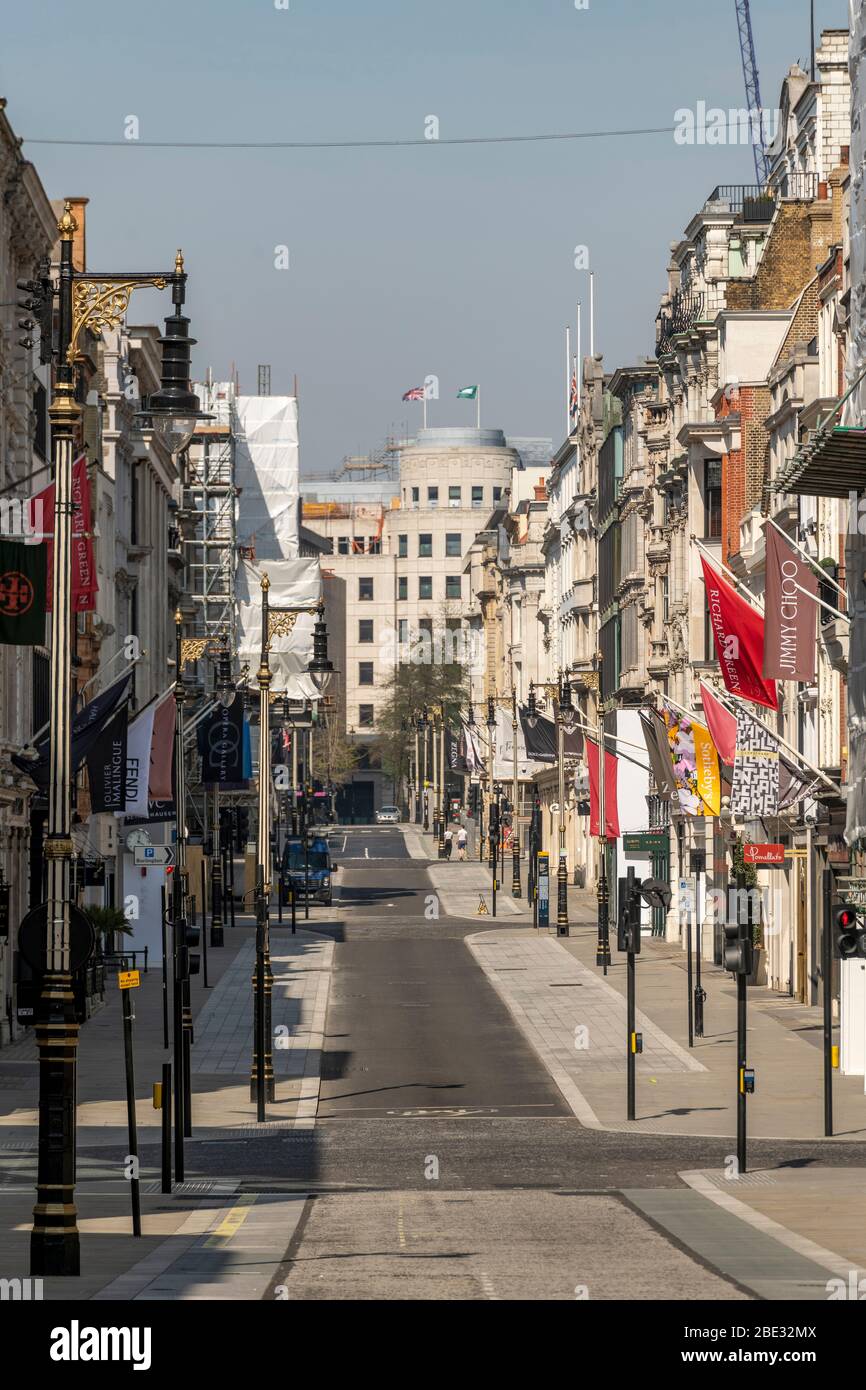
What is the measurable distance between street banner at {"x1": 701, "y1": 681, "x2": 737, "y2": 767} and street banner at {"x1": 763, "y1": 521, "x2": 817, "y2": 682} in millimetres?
8228

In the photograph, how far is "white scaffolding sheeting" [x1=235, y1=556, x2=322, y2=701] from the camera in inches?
5202

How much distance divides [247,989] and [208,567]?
70965 millimetres

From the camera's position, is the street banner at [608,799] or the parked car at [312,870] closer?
the street banner at [608,799]

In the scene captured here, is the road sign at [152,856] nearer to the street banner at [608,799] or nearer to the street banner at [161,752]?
the street banner at [161,752]

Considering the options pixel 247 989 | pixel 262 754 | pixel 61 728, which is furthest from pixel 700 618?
pixel 61 728

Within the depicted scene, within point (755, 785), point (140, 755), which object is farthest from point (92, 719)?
point (755, 785)

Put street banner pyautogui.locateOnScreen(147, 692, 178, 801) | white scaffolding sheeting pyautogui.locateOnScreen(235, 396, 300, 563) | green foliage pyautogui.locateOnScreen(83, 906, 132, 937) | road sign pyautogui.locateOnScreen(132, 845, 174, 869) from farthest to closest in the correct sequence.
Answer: white scaffolding sheeting pyautogui.locateOnScreen(235, 396, 300, 563), road sign pyautogui.locateOnScreen(132, 845, 174, 869), green foliage pyautogui.locateOnScreen(83, 906, 132, 937), street banner pyautogui.locateOnScreen(147, 692, 178, 801)

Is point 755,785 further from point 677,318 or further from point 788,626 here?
point 677,318

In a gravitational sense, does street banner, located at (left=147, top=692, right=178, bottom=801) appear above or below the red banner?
below

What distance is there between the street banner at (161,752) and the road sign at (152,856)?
11377 mm

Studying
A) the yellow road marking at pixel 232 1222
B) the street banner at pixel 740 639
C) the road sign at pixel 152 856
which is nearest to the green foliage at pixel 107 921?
the road sign at pixel 152 856

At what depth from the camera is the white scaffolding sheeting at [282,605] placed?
13212 centimetres

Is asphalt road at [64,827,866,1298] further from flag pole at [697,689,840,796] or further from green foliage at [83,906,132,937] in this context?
flag pole at [697,689,840,796]

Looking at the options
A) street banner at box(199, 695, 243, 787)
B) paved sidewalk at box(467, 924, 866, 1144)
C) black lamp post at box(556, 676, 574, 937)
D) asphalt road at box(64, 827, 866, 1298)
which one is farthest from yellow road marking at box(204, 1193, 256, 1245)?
black lamp post at box(556, 676, 574, 937)
